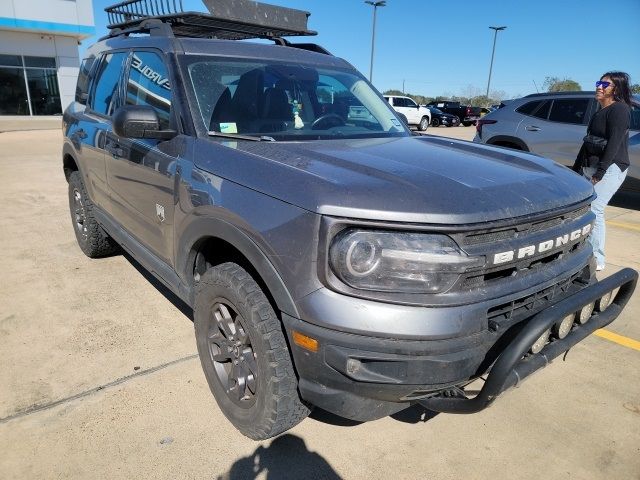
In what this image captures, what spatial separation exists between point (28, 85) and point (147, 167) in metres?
24.6

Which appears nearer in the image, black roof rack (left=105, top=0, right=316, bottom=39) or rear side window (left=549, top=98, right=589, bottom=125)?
black roof rack (left=105, top=0, right=316, bottom=39)

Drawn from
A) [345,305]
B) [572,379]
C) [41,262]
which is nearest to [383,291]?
[345,305]

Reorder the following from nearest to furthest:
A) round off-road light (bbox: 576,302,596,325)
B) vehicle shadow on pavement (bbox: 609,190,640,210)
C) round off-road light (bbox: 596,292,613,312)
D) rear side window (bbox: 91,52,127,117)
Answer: round off-road light (bbox: 576,302,596,325)
round off-road light (bbox: 596,292,613,312)
rear side window (bbox: 91,52,127,117)
vehicle shadow on pavement (bbox: 609,190,640,210)

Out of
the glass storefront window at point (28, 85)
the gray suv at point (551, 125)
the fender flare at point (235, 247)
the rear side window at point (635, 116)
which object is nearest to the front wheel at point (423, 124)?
the gray suv at point (551, 125)

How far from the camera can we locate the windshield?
9.05 feet

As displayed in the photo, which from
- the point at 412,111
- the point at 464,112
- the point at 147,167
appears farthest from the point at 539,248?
the point at 464,112

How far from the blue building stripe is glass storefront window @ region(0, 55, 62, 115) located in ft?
5.61

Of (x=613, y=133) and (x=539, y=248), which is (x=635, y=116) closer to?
(x=613, y=133)

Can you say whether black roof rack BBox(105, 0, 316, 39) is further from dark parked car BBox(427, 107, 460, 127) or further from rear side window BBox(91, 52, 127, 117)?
dark parked car BBox(427, 107, 460, 127)

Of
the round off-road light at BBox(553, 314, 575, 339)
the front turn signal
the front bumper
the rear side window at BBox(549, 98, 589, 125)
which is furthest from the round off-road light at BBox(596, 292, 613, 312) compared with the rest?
the rear side window at BBox(549, 98, 589, 125)

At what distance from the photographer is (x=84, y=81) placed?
4.64 metres

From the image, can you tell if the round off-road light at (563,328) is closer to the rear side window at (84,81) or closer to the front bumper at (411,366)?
the front bumper at (411,366)

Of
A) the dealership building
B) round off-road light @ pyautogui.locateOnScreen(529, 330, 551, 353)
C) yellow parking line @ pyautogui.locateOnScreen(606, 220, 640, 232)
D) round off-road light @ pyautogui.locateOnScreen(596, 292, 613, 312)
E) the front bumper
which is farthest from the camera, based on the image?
the dealership building

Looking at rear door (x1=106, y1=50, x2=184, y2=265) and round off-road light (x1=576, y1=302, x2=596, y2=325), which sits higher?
rear door (x1=106, y1=50, x2=184, y2=265)
